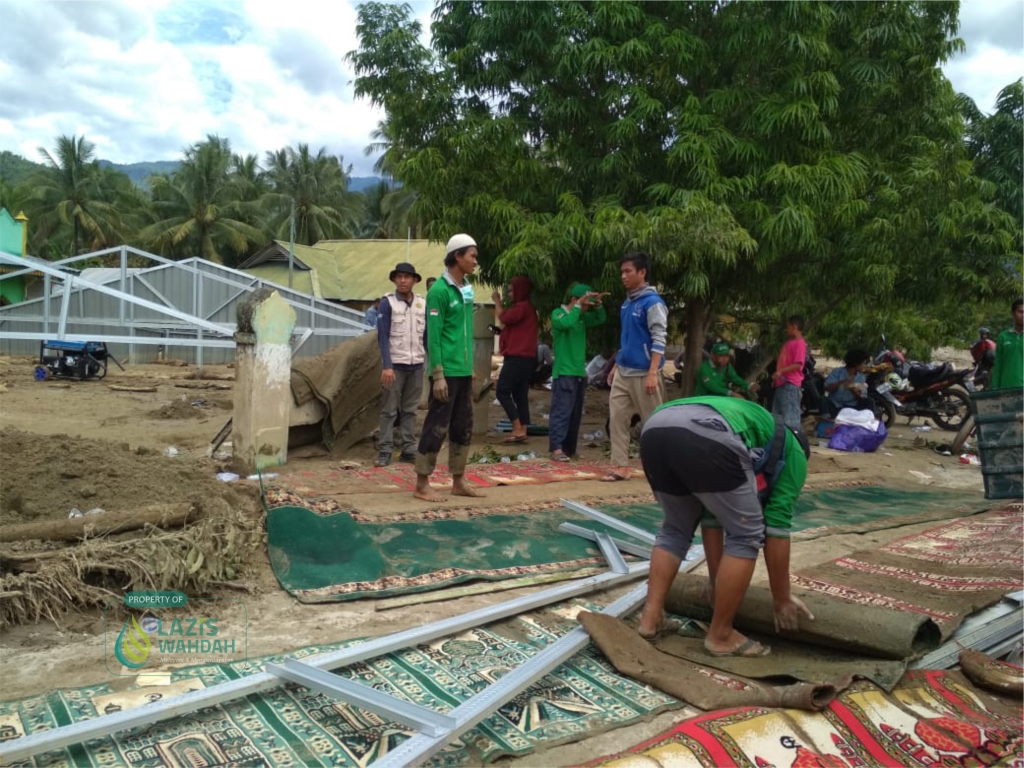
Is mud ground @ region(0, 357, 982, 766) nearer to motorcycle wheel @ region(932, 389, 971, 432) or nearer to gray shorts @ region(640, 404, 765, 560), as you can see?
gray shorts @ region(640, 404, 765, 560)

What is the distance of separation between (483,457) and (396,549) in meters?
3.37

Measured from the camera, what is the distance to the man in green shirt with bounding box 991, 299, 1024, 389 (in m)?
7.86

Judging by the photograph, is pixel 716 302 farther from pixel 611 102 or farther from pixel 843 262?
pixel 611 102

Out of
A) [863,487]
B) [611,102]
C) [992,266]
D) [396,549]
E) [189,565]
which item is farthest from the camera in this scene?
[992,266]

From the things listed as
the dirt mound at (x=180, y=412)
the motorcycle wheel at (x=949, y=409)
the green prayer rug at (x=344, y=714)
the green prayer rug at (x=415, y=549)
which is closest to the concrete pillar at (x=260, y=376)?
the green prayer rug at (x=415, y=549)

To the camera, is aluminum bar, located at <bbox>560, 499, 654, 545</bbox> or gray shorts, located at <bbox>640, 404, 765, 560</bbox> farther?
aluminum bar, located at <bbox>560, 499, 654, 545</bbox>

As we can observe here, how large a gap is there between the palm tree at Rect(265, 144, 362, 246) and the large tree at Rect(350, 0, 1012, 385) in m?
30.9

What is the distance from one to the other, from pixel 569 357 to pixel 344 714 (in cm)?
531

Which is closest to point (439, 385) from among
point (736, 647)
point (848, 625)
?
point (736, 647)

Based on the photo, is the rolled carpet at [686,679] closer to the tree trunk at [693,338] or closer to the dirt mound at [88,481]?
Answer: the dirt mound at [88,481]

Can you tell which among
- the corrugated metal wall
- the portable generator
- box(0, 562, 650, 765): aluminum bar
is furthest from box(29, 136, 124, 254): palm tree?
box(0, 562, 650, 765): aluminum bar

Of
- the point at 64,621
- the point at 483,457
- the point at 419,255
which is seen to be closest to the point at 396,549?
the point at 64,621

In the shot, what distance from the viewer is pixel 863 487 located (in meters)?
7.91

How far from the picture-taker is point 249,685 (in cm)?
291
